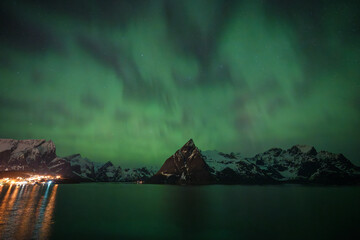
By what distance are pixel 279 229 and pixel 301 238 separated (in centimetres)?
561

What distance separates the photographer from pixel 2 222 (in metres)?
37.9

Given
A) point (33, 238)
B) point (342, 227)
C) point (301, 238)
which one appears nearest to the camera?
point (33, 238)

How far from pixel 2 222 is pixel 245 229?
4717 centimetres

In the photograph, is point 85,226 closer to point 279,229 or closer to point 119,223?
point 119,223

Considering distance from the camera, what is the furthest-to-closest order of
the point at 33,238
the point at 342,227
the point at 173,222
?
the point at 173,222, the point at 342,227, the point at 33,238

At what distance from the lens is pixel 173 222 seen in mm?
45906

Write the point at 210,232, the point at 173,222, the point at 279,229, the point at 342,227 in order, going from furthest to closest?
the point at 173,222
the point at 342,227
the point at 279,229
the point at 210,232

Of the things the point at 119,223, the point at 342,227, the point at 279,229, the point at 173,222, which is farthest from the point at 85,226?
the point at 342,227

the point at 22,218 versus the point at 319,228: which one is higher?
the point at 22,218

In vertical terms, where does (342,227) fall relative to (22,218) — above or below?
below

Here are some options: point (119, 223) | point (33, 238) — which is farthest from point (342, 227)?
point (33, 238)

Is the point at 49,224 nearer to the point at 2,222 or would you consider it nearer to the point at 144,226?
the point at 2,222

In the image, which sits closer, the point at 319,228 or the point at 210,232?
the point at 210,232

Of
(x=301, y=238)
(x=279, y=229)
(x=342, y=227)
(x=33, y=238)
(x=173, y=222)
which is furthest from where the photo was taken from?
(x=173, y=222)
